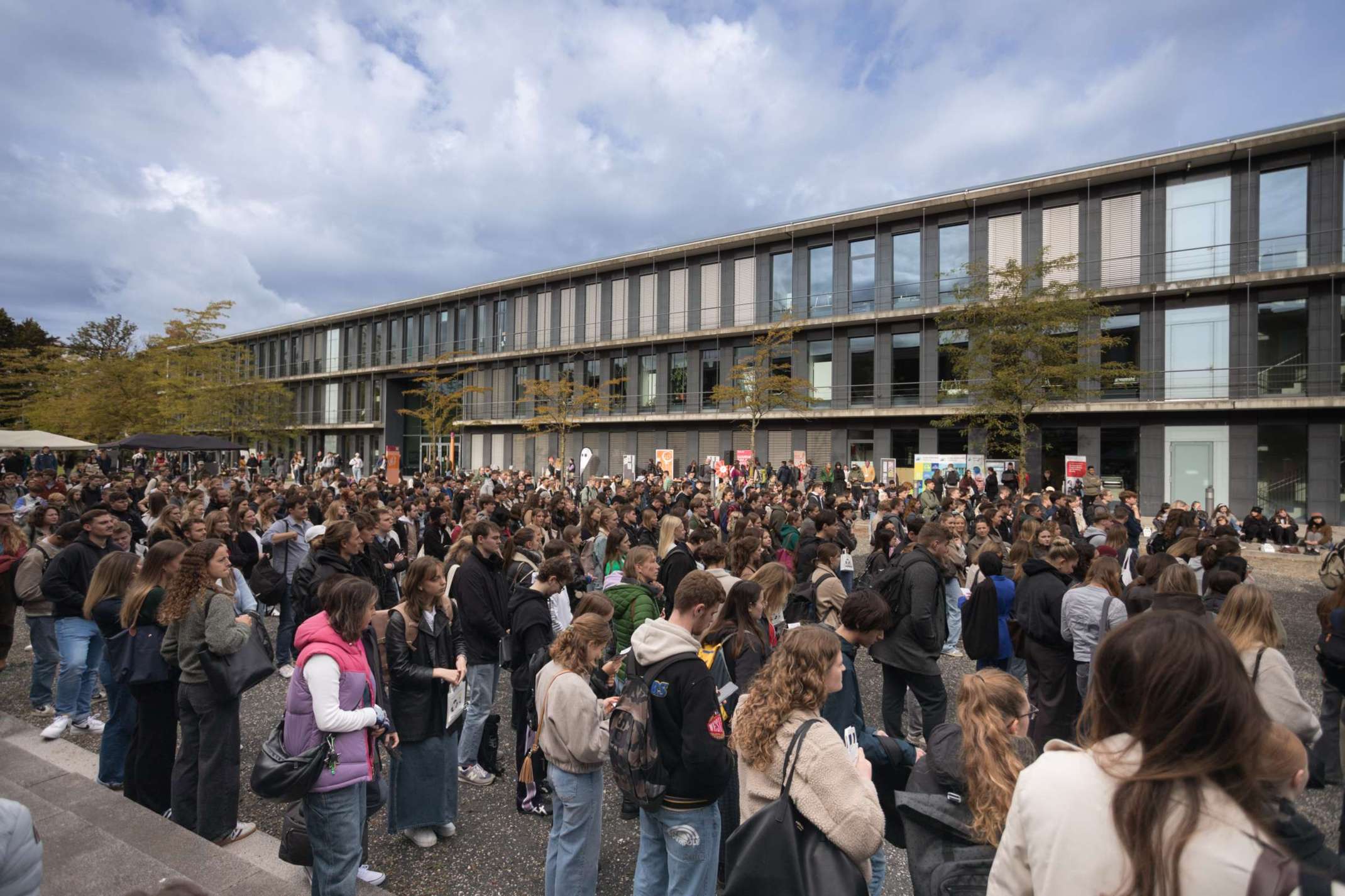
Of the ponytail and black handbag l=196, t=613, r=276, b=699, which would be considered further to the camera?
black handbag l=196, t=613, r=276, b=699

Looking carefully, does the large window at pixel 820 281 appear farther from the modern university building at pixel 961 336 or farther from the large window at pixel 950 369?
the large window at pixel 950 369

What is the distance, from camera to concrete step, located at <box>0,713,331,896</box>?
3199 millimetres

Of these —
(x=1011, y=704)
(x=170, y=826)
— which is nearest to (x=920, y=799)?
(x=1011, y=704)

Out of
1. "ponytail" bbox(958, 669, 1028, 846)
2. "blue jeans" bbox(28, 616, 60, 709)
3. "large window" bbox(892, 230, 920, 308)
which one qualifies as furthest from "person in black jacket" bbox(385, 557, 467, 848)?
"large window" bbox(892, 230, 920, 308)

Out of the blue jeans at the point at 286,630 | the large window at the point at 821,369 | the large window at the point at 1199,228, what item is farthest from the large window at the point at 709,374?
the blue jeans at the point at 286,630

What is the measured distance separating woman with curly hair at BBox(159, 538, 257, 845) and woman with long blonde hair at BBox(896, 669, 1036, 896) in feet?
12.1

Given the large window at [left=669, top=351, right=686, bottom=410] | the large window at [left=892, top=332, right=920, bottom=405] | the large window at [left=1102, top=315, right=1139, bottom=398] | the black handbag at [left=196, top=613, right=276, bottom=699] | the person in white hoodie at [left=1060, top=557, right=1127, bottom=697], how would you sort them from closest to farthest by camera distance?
the black handbag at [left=196, top=613, right=276, bottom=699] → the person in white hoodie at [left=1060, top=557, right=1127, bottom=697] → the large window at [left=1102, top=315, right=1139, bottom=398] → the large window at [left=892, top=332, right=920, bottom=405] → the large window at [left=669, top=351, right=686, bottom=410]

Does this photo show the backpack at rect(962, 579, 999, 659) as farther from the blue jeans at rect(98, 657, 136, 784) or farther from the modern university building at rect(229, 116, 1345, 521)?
the modern university building at rect(229, 116, 1345, 521)

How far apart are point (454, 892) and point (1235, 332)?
3030 cm

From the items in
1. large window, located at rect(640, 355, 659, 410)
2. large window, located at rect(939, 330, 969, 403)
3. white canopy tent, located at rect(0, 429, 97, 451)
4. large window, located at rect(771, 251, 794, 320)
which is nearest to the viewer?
white canopy tent, located at rect(0, 429, 97, 451)

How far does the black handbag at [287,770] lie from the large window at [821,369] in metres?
30.1

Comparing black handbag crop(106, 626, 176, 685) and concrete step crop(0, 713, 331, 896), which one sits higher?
black handbag crop(106, 626, 176, 685)

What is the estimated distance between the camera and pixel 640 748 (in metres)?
3.06

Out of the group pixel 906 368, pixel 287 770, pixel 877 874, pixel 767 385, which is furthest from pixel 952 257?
pixel 287 770
